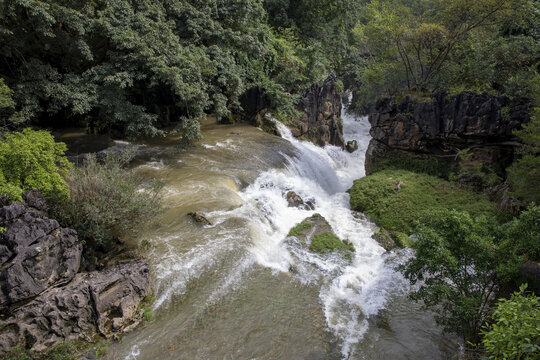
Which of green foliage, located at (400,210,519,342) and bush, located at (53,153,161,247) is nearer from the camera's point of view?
green foliage, located at (400,210,519,342)

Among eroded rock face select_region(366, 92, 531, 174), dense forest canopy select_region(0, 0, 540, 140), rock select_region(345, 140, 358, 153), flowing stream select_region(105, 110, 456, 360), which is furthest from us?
rock select_region(345, 140, 358, 153)

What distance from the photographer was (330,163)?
2217cm

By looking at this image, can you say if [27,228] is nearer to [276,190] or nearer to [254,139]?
[276,190]

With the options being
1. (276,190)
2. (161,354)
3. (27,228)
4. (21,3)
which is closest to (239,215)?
(276,190)

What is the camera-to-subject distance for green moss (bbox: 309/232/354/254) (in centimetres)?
1105

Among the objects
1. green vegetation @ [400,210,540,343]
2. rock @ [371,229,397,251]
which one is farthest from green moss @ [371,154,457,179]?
green vegetation @ [400,210,540,343]

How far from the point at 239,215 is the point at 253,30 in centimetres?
1848

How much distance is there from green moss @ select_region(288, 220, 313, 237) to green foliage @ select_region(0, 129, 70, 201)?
772 cm

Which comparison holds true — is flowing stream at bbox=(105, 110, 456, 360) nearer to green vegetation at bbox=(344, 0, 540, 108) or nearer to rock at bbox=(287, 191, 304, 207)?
rock at bbox=(287, 191, 304, 207)

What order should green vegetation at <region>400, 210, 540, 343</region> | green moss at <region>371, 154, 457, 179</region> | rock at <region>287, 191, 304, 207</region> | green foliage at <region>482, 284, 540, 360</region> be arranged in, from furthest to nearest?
green moss at <region>371, 154, 457, 179</region> → rock at <region>287, 191, 304, 207</region> → green vegetation at <region>400, 210, 540, 343</region> → green foliage at <region>482, 284, 540, 360</region>

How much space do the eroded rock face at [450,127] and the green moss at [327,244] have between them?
815cm

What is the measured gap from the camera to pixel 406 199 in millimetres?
14227

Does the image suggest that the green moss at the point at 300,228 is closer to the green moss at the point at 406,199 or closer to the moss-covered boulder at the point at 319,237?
the moss-covered boulder at the point at 319,237

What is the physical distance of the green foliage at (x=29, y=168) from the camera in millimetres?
7320
